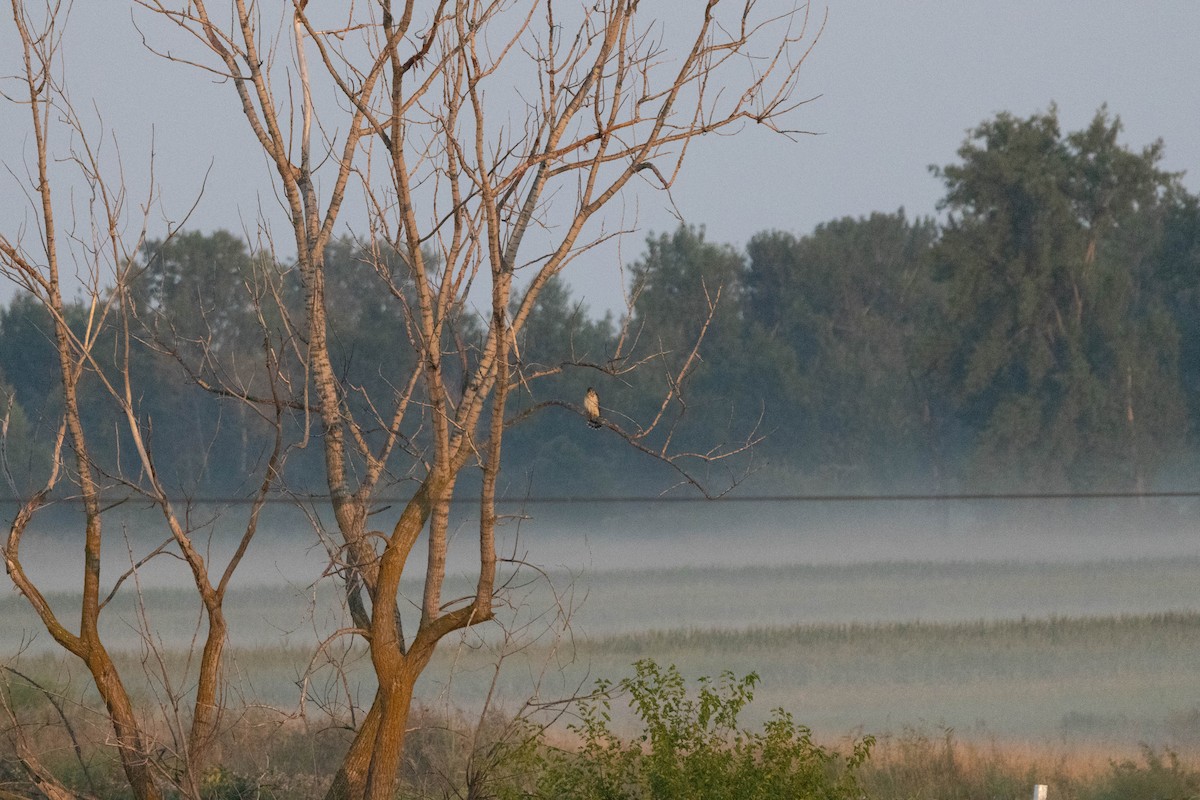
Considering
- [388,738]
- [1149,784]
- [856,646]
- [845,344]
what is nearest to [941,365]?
[845,344]

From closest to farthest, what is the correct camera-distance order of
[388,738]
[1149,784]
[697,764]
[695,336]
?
1. [388,738]
2. [697,764]
3. [1149,784]
4. [695,336]

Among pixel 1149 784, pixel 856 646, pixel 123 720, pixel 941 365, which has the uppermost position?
pixel 941 365

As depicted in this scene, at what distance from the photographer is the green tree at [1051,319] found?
27328 millimetres

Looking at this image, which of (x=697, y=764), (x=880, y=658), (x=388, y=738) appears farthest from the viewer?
(x=880, y=658)

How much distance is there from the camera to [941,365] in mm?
28891

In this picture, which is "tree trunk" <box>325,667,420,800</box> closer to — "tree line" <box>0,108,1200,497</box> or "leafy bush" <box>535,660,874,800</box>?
"leafy bush" <box>535,660,874,800</box>

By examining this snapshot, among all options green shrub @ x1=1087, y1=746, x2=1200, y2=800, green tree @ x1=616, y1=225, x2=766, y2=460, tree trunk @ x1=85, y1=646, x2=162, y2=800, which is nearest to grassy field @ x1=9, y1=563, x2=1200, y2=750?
green shrub @ x1=1087, y1=746, x2=1200, y2=800

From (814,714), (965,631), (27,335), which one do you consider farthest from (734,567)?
(27,335)

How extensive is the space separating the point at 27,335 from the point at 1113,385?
21.3 m

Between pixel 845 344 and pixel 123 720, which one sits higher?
pixel 845 344

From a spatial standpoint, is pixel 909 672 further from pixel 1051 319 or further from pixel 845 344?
pixel 845 344

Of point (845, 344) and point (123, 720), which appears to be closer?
point (123, 720)

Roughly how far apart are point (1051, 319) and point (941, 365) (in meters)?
2.29

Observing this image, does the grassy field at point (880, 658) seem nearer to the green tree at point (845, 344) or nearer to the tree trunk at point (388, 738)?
the tree trunk at point (388, 738)
